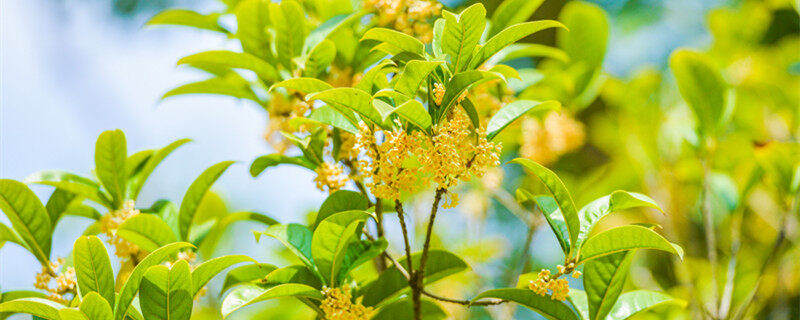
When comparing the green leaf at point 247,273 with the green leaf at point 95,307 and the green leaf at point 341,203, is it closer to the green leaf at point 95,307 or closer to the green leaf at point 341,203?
the green leaf at point 341,203

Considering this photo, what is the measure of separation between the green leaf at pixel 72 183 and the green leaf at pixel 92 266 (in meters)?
0.32

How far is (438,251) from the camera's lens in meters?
1.23

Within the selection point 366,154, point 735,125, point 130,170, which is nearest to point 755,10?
point 735,125

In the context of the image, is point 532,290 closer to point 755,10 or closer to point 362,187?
point 362,187

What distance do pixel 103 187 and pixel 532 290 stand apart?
0.97 metres

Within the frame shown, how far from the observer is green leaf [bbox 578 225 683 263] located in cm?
101

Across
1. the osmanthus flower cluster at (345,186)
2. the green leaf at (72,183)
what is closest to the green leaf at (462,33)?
the osmanthus flower cluster at (345,186)

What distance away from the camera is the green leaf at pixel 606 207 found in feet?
3.50

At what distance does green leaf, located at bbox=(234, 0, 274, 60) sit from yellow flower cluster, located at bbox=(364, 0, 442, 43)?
236 millimetres

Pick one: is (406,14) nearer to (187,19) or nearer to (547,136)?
(187,19)

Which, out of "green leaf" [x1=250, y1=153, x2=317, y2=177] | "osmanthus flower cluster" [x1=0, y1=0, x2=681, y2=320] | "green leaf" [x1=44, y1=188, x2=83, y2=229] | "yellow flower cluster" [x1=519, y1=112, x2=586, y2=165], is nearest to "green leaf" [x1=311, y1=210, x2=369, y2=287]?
"osmanthus flower cluster" [x1=0, y1=0, x2=681, y2=320]

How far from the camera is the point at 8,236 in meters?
1.31

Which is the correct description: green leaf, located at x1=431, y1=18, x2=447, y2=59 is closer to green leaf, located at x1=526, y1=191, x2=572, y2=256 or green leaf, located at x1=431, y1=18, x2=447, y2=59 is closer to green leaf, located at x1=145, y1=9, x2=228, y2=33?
green leaf, located at x1=526, y1=191, x2=572, y2=256

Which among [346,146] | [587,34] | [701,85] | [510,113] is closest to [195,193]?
[346,146]
